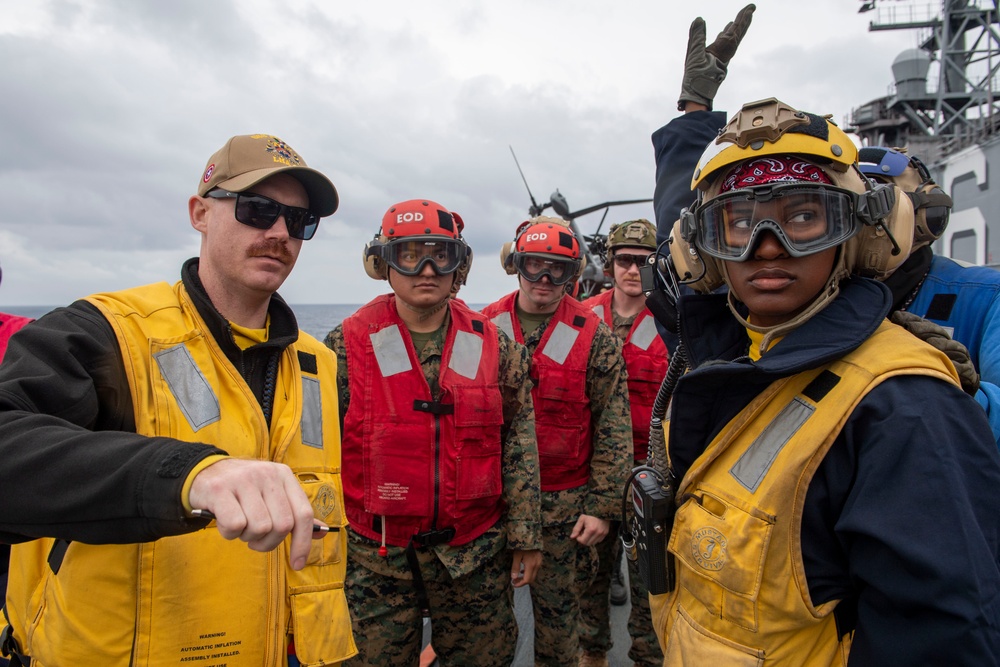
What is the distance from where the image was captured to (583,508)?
11.3 feet

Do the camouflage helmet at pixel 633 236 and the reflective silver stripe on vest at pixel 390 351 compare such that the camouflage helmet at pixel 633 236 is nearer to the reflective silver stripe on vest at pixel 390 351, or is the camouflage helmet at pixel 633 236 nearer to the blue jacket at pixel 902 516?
the reflective silver stripe on vest at pixel 390 351

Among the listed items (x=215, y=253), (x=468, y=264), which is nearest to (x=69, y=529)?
(x=215, y=253)

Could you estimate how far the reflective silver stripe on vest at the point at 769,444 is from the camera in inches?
49.6

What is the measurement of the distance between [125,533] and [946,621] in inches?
60.1

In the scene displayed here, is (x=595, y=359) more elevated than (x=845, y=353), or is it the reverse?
(x=845, y=353)

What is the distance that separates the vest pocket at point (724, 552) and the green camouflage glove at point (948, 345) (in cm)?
63

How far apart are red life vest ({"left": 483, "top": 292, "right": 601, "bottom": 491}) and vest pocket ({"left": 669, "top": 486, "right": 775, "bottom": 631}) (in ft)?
6.51

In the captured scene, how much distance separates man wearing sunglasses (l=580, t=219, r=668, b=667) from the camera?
3.52 metres

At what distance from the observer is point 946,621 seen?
1.01 m

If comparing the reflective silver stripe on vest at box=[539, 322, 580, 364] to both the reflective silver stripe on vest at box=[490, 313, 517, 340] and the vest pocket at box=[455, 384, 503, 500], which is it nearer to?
the reflective silver stripe on vest at box=[490, 313, 517, 340]

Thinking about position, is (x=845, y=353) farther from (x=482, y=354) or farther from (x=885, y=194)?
(x=482, y=354)

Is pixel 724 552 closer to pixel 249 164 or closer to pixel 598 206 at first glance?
pixel 249 164

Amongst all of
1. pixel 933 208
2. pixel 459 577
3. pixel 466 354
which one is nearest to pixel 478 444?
pixel 466 354

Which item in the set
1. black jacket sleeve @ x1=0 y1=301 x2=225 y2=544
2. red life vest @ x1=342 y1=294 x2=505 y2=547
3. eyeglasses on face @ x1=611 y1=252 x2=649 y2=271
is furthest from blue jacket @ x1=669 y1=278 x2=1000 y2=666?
eyeglasses on face @ x1=611 y1=252 x2=649 y2=271
